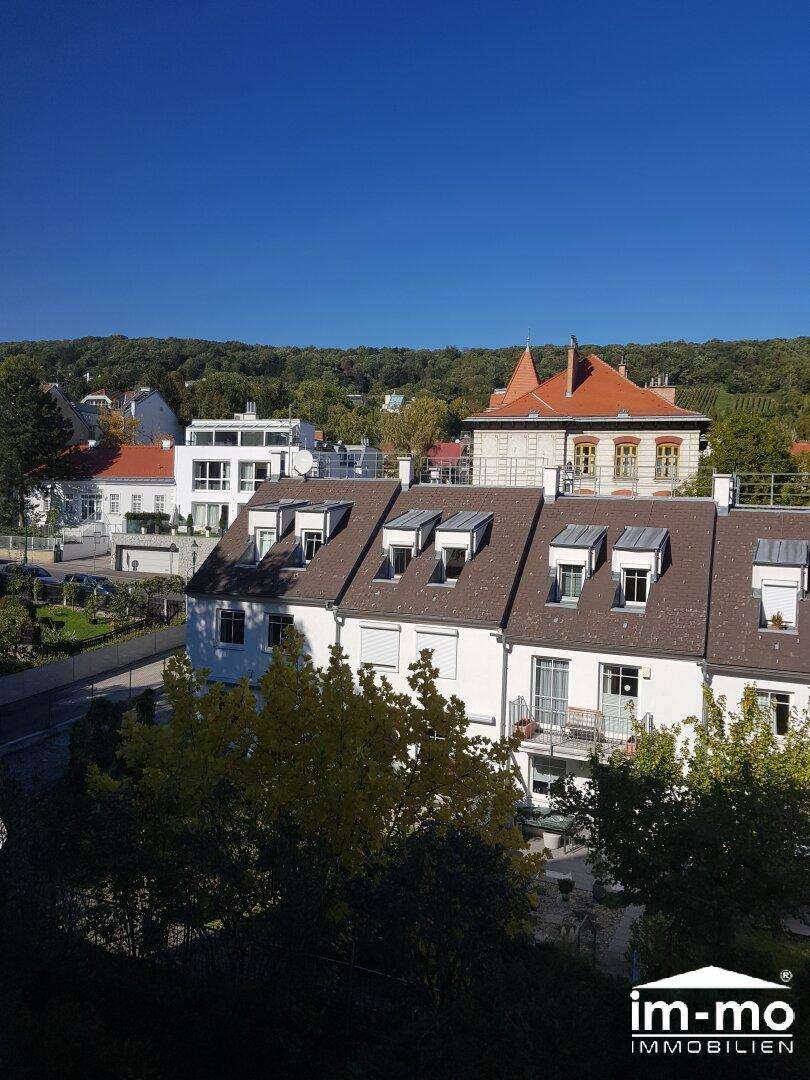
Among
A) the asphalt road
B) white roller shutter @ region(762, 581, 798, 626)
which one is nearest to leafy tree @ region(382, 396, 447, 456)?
the asphalt road

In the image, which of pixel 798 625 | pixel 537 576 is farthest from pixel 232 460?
pixel 798 625

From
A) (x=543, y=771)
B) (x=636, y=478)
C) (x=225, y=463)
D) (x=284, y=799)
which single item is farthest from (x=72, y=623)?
(x=636, y=478)

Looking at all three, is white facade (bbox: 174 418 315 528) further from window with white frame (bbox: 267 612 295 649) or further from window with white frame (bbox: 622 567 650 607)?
window with white frame (bbox: 622 567 650 607)

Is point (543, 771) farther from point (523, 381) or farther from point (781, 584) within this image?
point (523, 381)

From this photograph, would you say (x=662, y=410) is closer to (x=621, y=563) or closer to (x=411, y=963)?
(x=621, y=563)

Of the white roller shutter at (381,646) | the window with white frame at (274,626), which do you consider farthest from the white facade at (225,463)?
the white roller shutter at (381,646)

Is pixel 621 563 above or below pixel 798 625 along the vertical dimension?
above

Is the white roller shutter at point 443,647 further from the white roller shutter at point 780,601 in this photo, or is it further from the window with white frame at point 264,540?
the white roller shutter at point 780,601
